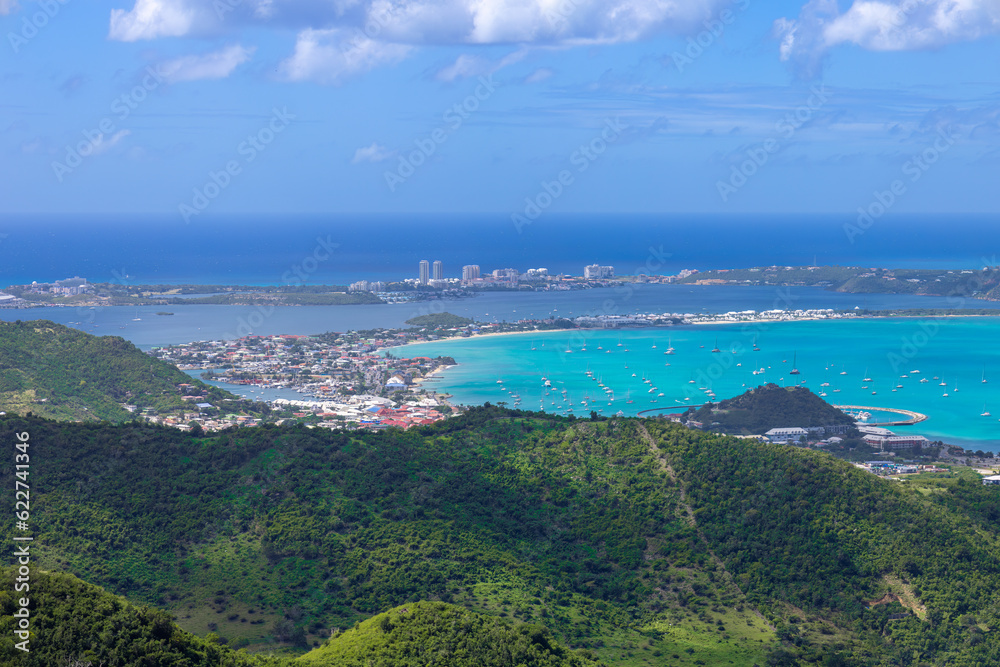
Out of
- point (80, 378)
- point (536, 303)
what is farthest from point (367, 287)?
point (80, 378)

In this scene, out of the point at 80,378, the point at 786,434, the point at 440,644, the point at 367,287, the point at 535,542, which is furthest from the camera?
the point at 367,287

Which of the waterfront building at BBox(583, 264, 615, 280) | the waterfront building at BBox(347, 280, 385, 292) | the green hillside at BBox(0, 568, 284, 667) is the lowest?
the green hillside at BBox(0, 568, 284, 667)

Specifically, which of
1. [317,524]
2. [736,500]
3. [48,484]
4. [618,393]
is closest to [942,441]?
[618,393]

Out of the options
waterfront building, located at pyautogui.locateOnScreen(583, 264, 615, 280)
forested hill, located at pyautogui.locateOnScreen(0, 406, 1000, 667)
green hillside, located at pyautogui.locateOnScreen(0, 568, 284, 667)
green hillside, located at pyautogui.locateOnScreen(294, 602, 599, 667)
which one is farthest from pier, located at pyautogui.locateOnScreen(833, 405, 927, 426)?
waterfront building, located at pyautogui.locateOnScreen(583, 264, 615, 280)

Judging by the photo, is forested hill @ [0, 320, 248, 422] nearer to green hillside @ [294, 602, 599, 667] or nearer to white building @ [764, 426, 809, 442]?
white building @ [764, 426, 809, 442]

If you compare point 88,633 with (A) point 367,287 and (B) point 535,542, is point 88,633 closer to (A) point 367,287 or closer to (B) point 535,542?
(B) point 535,542

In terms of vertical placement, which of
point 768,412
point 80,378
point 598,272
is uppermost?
point 598,272
